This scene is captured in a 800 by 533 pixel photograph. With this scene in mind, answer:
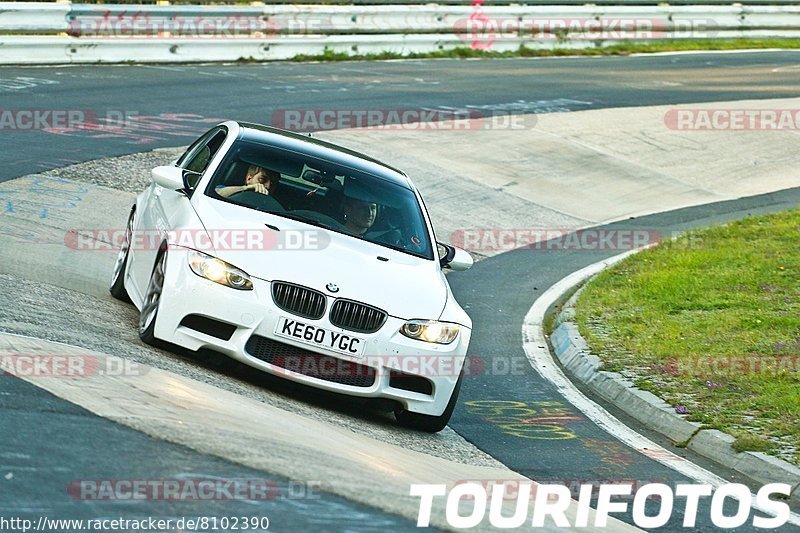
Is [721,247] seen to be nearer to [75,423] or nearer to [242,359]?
[242,359]

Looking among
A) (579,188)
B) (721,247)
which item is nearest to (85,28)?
(579,188)

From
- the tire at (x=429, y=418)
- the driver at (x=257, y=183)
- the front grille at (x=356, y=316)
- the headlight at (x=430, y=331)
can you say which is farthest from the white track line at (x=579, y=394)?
the driver at (x=257, y=183)

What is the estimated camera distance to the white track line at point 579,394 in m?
8.26

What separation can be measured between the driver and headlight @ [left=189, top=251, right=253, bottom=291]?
3.58 feet

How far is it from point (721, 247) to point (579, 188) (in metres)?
4.47

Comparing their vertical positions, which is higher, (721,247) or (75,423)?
(75,423)

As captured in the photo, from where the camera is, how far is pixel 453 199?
59.7 ft

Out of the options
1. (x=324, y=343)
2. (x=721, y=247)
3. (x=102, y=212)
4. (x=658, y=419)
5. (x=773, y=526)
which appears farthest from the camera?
(x=721, y=247)

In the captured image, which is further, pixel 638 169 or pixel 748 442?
pixel 638 169

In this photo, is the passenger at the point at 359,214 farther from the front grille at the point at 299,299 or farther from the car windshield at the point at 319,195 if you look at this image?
the front grille at the point at 299,299

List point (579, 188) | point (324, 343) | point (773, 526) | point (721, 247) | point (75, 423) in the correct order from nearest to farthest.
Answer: point (75, 423) < point (773, 526) < point (324, 343) < point (721, 247) < point (579, 188)

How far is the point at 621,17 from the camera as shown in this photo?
117 ft

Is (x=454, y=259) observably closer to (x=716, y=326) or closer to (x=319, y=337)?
(x=319, y=337)

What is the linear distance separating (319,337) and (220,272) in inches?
29.6
